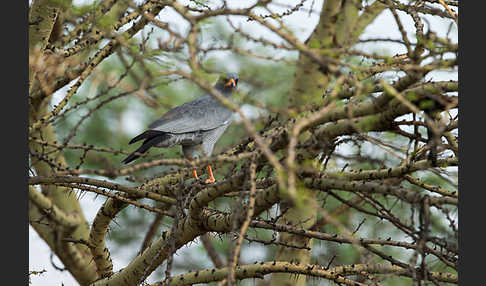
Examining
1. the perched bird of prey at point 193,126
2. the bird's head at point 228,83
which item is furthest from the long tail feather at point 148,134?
the bird's head at point 228,83

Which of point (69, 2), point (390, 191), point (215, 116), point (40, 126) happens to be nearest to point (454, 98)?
point (390, 191)

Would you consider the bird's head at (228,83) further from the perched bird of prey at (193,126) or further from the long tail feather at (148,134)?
the long tail feather at (148,134)

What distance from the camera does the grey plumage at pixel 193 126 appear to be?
408 cm

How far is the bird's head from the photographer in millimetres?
4320

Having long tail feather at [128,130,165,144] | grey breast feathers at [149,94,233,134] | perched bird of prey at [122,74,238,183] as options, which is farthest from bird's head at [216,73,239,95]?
long tail feather at [128,130,165,144]

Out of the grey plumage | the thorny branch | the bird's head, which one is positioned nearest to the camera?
the thorny branch

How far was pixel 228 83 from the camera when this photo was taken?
13.5 ft

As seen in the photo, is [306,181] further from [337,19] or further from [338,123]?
[337,19]

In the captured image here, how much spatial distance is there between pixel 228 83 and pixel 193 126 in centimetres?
41

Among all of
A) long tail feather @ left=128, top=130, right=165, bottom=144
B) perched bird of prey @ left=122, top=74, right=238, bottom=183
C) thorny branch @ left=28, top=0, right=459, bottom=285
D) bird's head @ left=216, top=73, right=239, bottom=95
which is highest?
bird's head @ left=216, top=73, right=239, bottom=95

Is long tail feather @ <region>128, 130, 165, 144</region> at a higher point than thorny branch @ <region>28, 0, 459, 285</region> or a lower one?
higher

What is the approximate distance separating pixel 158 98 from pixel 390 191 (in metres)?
0.98

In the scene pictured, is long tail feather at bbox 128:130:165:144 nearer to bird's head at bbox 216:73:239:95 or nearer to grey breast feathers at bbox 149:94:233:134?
grey breast feathers at bbox 149:94:233:134

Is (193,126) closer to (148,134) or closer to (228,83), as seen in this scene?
(228,83)
